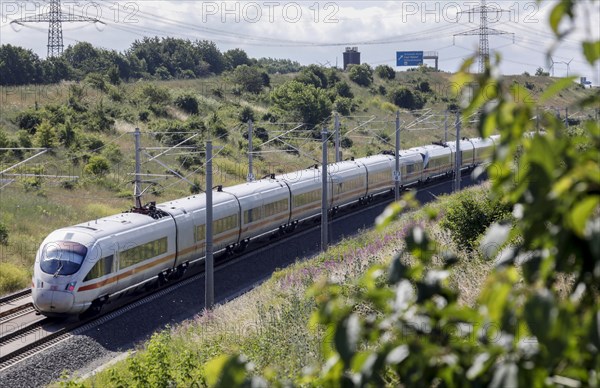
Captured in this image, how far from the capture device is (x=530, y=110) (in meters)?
2.68

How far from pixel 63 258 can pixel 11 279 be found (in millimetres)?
5517

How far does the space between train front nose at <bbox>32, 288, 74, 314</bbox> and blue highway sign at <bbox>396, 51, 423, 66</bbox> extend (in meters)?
106

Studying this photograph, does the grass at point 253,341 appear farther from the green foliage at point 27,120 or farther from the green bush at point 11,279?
the green foliage at point 27,120

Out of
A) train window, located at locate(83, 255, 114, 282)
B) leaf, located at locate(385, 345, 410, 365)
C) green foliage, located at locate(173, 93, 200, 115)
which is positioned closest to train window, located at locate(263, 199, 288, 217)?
train window, located at locate(83, 255, 114, 282)

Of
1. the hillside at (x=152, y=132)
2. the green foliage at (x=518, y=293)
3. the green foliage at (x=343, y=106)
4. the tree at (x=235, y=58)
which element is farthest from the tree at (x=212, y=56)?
the green foliage at (x=518, y=293)

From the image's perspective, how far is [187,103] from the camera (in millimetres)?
67812

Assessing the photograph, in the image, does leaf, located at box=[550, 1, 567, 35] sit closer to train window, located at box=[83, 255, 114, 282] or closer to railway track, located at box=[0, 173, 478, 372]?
railway track, located at box=[0, 173, 478, 372]

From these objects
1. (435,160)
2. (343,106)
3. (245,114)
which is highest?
(343,106)

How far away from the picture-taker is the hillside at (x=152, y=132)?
113 ft

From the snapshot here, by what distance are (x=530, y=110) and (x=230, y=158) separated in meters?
51.1

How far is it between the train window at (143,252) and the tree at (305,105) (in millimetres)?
42326

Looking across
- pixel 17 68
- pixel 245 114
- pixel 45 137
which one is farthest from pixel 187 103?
pixel 45 137

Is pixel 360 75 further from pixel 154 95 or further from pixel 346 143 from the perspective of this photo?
pixel 154 95

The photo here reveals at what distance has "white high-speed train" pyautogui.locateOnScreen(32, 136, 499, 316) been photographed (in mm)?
19938
